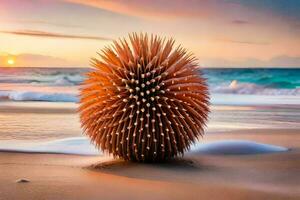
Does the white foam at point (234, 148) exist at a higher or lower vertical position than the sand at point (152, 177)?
higher

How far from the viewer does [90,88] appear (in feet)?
4.51

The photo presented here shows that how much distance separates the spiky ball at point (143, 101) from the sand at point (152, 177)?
75mm

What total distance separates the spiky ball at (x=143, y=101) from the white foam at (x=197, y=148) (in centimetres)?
31

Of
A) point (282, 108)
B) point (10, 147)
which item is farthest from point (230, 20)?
point (10, 147)

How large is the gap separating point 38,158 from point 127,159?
30 centimetres

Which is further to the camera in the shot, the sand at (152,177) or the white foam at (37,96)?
the white foam at (37,96)

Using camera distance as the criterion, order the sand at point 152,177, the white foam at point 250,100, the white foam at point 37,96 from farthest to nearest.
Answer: the white foam at point 250,100 → the white foam at point 37,96 → the sand at point 152,177

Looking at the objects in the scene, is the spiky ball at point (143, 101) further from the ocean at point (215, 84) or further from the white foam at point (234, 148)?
the ocean at point (215, 84)

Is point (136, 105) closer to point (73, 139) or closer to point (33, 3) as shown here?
point (73, 139)

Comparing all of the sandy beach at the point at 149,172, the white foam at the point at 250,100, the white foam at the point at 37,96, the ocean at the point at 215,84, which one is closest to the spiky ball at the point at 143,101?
the sandy beach at the point at 149,172

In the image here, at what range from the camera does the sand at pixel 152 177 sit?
1096 mm

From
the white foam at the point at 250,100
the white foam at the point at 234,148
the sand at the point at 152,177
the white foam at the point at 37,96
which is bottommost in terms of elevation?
the sand at the point at 152,177

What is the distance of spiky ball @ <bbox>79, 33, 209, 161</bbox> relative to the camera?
131 centimetres

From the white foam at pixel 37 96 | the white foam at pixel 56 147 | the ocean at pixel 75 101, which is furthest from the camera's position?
the white foam at pixel 37 96
